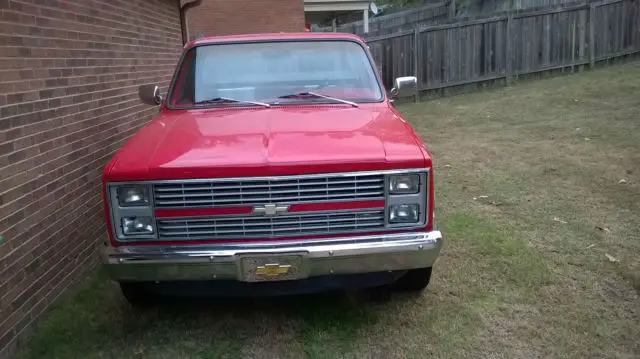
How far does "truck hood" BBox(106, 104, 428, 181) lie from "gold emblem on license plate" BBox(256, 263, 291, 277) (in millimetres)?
505

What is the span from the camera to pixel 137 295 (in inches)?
156

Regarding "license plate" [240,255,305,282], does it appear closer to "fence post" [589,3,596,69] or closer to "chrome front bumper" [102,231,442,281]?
"chrome front bumper" [102,231,442,281]

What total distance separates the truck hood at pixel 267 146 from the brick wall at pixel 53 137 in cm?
69

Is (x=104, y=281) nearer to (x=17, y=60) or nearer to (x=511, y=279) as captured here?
(x=17, y=60)

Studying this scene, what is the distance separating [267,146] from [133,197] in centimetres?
80

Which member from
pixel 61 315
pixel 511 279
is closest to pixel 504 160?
pixel 511 279

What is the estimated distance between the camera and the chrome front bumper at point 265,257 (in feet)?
10.7

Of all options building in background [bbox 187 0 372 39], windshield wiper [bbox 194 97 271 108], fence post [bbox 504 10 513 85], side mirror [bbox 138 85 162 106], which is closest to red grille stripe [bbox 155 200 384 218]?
windshield wiper [bbox 194 97 271 108]

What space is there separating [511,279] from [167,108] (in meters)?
2.84

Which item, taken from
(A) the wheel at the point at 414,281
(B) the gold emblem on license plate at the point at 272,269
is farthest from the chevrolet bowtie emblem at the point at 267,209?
(A) the wheel at the point at 414,281

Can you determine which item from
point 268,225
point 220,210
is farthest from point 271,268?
point 220,210

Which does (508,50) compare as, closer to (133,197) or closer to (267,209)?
(267,209)

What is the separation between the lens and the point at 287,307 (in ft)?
13.4

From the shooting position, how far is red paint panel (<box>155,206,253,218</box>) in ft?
10.8
